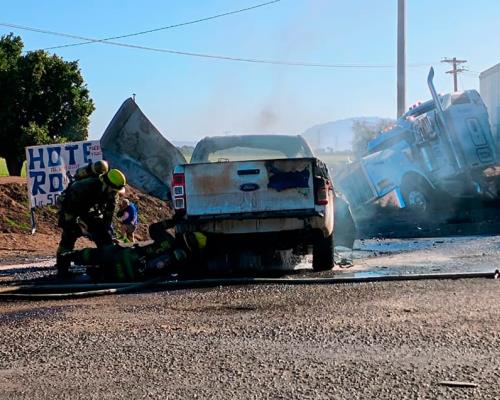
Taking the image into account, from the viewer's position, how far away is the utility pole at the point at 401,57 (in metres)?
26.7

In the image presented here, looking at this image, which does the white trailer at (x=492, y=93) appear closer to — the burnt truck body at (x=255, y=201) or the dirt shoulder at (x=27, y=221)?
the dirt shoulder at (x=27, y=221)

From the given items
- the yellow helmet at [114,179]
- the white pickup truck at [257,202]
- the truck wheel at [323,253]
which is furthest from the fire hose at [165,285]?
the yellow helmet at [114,179]

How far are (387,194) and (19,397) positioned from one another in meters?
14.9

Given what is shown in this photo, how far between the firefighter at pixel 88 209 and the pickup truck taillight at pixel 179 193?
84 cm

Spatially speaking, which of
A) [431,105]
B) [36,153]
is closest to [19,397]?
[36,153]

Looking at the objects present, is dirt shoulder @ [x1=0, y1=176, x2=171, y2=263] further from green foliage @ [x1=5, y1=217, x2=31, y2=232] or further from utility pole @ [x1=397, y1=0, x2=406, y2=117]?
utility pole @ [x1=397, y1=0, x2=406, y2=117]

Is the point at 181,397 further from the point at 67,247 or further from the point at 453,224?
the point at 453,224

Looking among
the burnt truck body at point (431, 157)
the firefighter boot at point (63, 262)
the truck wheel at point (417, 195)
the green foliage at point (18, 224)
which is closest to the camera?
the firefighter boot at point (63, 262)

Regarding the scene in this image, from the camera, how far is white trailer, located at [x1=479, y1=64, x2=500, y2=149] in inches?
742

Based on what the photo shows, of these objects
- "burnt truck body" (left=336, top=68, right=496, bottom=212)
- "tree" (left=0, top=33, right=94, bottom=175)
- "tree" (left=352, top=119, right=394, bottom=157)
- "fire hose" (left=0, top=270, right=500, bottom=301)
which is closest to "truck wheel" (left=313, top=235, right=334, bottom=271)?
"fire hose" (left=0, top=270, right=500, bottom=301)

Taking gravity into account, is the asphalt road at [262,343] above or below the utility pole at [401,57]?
below

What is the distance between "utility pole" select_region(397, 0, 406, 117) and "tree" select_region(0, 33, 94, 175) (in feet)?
42.8

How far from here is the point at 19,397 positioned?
4328 millimetres

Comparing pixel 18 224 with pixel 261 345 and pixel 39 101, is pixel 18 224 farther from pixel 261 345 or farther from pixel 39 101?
pixel 39 101
